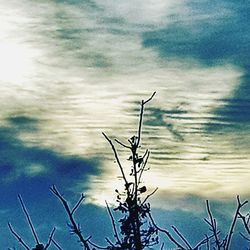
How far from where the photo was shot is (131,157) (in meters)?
6.46

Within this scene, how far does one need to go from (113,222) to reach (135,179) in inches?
23.3

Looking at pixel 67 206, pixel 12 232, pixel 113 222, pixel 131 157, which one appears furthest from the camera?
pixel 131 157

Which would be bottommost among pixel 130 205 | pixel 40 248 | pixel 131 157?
pixel 40 248

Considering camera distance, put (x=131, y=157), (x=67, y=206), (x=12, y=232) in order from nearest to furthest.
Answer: (x=67, y=206) → (x=12, y=232) → (x=131, y=157)

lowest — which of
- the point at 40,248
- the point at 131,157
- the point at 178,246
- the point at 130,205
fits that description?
the point at 178,246

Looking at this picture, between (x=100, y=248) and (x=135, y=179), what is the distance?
1081mm

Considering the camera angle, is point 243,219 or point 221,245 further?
point 221,245

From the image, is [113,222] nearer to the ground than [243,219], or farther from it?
farther from it

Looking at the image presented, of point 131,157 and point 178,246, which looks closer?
point 178,246

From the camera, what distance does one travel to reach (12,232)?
5.52 meters

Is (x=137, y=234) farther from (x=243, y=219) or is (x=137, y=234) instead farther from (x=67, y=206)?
(x=243, y=219)

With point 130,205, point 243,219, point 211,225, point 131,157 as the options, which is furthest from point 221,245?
point 131,157

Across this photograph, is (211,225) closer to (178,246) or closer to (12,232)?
(178,246)

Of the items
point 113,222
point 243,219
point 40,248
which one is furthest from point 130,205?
point 243,219
